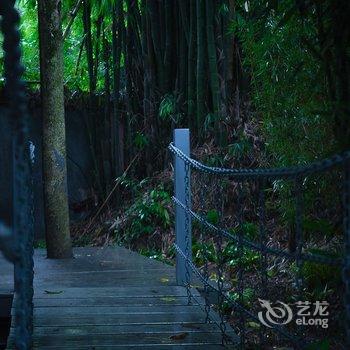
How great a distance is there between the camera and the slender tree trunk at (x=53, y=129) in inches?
212

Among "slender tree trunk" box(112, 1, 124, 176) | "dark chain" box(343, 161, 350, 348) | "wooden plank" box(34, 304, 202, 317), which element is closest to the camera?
"dark chain" box(343, 161, 350, 348)

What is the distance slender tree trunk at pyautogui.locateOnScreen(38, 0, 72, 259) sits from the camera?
212 inches

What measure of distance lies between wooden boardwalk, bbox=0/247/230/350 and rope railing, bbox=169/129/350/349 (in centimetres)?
14

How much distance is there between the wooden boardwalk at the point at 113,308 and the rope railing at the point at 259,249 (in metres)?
0.14

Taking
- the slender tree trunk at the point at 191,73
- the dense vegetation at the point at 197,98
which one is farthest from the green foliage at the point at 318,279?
the slender tree trunk at the point at 191,73

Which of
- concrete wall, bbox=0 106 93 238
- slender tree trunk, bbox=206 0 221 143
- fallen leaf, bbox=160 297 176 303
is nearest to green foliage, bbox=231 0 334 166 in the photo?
fallen leaf, bbox=160 297 176 303

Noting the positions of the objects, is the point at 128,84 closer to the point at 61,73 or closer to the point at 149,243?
the point at 149,243

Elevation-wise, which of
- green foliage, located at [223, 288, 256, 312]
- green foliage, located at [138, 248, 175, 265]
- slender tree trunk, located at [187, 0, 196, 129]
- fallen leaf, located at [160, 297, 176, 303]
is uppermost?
slender tree trunk, located at [187, 0, 196, 129]

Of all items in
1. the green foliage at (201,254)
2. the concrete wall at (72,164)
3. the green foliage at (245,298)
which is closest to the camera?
the green foliage at (245,298)

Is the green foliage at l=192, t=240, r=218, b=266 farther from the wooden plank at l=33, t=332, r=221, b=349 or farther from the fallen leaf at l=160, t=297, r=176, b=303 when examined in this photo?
the wooden plank at l=33, t=332, r=221, b=349

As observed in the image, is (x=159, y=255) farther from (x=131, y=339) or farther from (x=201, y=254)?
(x=131, y=339)

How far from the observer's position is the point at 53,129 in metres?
5.42

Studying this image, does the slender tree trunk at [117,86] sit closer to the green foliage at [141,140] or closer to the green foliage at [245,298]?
the green foliage at [141,140]

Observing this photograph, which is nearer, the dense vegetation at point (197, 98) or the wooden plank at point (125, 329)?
the wooden plank at point (125, 329)
